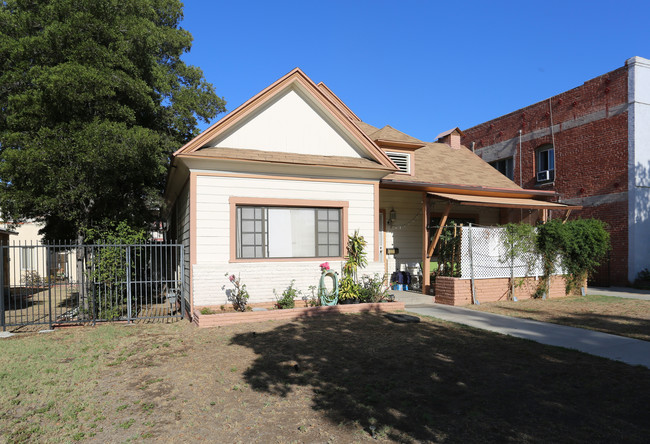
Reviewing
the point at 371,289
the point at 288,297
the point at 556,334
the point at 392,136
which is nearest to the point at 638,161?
the point at 392,136

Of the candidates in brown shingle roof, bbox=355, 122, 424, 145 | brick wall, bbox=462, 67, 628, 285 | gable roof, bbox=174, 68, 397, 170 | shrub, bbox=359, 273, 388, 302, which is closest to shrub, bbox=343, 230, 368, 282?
shrub, bbox=359, 273, 388, 302

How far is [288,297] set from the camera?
33.6 ft

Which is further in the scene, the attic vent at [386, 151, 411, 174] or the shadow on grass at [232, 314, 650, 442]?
the attic vent at [386, 151, 411, 174]

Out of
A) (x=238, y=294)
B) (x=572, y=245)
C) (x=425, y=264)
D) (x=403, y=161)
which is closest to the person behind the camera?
(x=238, y=294)

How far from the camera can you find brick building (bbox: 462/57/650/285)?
16594 millimetres

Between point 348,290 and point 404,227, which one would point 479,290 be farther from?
point 348,290

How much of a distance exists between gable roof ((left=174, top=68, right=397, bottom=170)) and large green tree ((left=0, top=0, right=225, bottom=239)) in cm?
200

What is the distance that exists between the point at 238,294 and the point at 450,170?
10.6 m

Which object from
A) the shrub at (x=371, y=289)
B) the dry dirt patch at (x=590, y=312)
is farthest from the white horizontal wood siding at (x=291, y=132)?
the dry dirt patch at (x=590, y=312)

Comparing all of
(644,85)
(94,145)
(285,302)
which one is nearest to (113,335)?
(285,302)

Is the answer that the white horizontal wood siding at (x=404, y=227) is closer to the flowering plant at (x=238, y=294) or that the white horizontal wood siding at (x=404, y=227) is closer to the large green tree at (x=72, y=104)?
the flowering plant at (x=238, y=294)

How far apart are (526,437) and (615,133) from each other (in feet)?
58.4

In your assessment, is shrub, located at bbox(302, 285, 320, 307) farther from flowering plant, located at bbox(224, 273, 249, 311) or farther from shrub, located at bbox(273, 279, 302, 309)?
flowering plant, located at bbox(224, 273, 249, 311)

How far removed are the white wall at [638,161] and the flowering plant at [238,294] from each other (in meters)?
15.7
